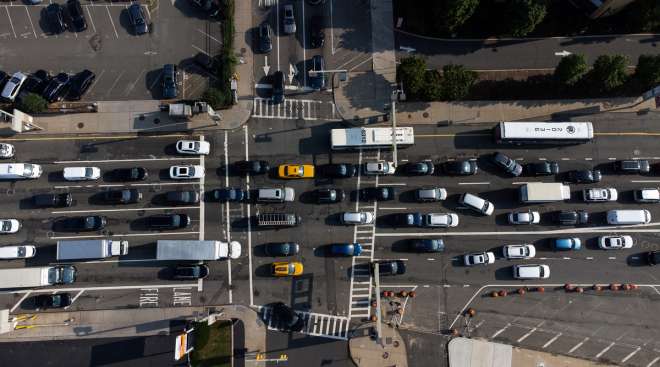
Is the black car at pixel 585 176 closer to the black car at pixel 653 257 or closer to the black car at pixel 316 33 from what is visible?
the black car at pixel 653 257

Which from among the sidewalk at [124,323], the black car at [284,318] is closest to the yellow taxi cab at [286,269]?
the black car at [284,318]

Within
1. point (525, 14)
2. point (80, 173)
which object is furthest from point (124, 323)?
point (525, 14)

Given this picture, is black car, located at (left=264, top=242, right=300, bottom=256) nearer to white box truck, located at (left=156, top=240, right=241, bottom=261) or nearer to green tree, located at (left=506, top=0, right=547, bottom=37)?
white box truck, located at (left=156, top=240, right=241, bottom=261)

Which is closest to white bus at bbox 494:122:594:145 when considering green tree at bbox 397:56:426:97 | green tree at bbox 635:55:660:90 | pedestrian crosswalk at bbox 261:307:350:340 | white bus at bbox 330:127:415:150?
green tree at bbox 635:55:660:90

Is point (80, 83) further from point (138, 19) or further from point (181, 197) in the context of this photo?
point (181, 197)

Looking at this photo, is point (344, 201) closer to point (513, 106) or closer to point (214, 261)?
point (214, 261)
